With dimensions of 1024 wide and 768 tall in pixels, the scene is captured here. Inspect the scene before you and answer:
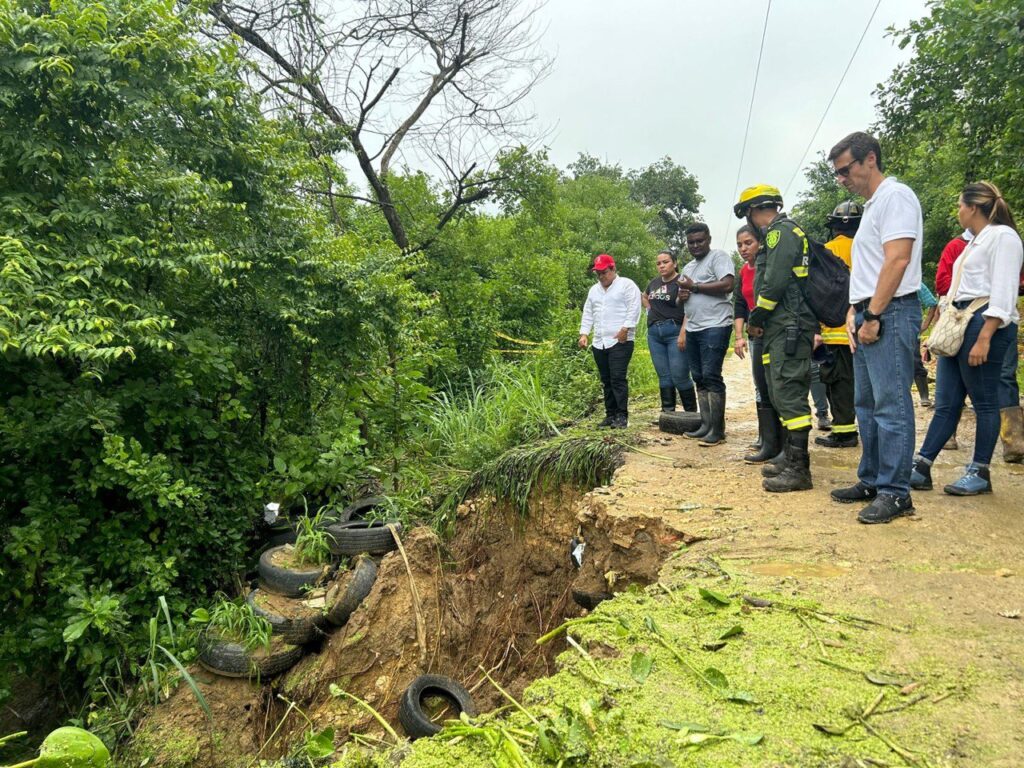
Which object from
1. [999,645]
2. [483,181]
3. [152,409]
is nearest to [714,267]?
[999,645]

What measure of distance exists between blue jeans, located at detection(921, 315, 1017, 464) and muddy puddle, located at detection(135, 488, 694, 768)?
191cm

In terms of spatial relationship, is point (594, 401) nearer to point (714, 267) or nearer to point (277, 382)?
point (714, 267)

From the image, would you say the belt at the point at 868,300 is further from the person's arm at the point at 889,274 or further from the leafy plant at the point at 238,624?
the leafy plant at the point at 238,624

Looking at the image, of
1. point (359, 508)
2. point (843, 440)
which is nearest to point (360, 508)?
point (359, 508)

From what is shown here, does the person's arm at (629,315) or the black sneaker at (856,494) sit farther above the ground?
the person's arm at (629,315)

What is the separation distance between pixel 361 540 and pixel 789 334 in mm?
3565

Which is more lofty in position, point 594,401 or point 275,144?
point 275,144

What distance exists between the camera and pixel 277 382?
18.6 ft

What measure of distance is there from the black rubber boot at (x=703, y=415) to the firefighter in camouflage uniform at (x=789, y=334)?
1.55 metres

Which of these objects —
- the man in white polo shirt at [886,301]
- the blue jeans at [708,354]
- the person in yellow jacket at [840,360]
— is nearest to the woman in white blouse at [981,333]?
the man in white polo shirt at [886,301]

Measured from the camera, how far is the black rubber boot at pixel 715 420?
217 inches

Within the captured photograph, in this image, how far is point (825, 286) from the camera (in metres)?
4.02

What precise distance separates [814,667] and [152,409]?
4.55m

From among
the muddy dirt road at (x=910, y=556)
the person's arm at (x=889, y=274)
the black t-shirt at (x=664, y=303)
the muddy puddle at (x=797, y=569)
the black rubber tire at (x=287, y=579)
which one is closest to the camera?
the muddy dirt road at (x=910, y=556)
